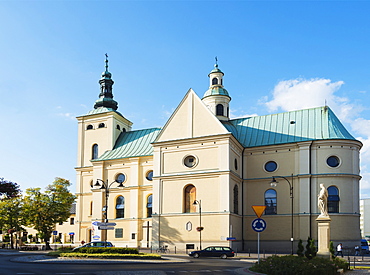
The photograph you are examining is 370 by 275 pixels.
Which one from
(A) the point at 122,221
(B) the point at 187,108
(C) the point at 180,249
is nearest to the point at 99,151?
(A) the point at 122,221

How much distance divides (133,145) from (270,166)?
63.8 ft

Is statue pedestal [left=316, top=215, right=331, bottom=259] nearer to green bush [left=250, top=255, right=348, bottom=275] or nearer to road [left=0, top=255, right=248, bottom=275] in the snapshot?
green bush [left=250, top=255, right=348, bottom=275]

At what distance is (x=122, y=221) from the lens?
52.8 m

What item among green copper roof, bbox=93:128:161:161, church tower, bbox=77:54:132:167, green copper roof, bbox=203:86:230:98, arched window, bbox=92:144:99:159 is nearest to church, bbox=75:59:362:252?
green copper roof, bbox=93:128:161:161

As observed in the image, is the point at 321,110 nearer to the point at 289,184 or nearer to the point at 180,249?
the point at 289,184

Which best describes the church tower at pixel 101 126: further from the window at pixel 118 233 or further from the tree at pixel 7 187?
the tree at pixel 7 187

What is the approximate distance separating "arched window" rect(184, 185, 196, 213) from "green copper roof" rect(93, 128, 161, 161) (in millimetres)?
9024

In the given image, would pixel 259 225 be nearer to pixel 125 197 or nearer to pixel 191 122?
pixel 191 122

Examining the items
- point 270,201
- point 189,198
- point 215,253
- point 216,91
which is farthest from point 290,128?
point 215,253

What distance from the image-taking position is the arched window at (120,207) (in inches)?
2114

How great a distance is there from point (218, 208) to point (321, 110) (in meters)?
18.0

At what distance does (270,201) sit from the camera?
4747 centimetres

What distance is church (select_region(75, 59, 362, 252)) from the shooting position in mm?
44438

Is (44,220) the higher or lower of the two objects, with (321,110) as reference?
lower
